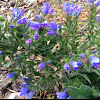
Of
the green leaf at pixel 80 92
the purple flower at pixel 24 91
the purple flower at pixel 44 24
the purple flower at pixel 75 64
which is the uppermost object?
the purple flower at pixel 44 24

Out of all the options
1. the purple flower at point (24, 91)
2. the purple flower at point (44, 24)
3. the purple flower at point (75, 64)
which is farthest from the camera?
the purple flower at point (24, 91)

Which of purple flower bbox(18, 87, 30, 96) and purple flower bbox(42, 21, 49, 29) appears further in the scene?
purple flower bbox(18, 87, 30, 96)

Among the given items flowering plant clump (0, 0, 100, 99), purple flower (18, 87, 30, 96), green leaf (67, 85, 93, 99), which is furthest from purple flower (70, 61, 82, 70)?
purple flower (18, 87, 30, 96)

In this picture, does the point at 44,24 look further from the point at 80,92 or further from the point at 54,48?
the point at 80,92

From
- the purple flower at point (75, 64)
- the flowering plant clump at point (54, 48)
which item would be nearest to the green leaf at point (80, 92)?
the flowering plant clump at point (54, 48)

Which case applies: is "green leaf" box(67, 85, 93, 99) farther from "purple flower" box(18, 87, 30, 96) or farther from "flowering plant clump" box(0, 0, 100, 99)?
"purple flower" box(18, 87, 30, 96)

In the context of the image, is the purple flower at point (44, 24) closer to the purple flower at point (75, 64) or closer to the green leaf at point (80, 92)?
the purple flower at point (75, 64)

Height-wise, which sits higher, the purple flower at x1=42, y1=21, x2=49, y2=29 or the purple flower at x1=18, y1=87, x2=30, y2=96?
the purple flower at x1=42, y1=21, x2=49, y2=29

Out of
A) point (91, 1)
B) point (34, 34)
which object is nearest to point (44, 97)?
point (34, 34)

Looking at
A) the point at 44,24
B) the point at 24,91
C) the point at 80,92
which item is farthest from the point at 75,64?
the point at 24,91
